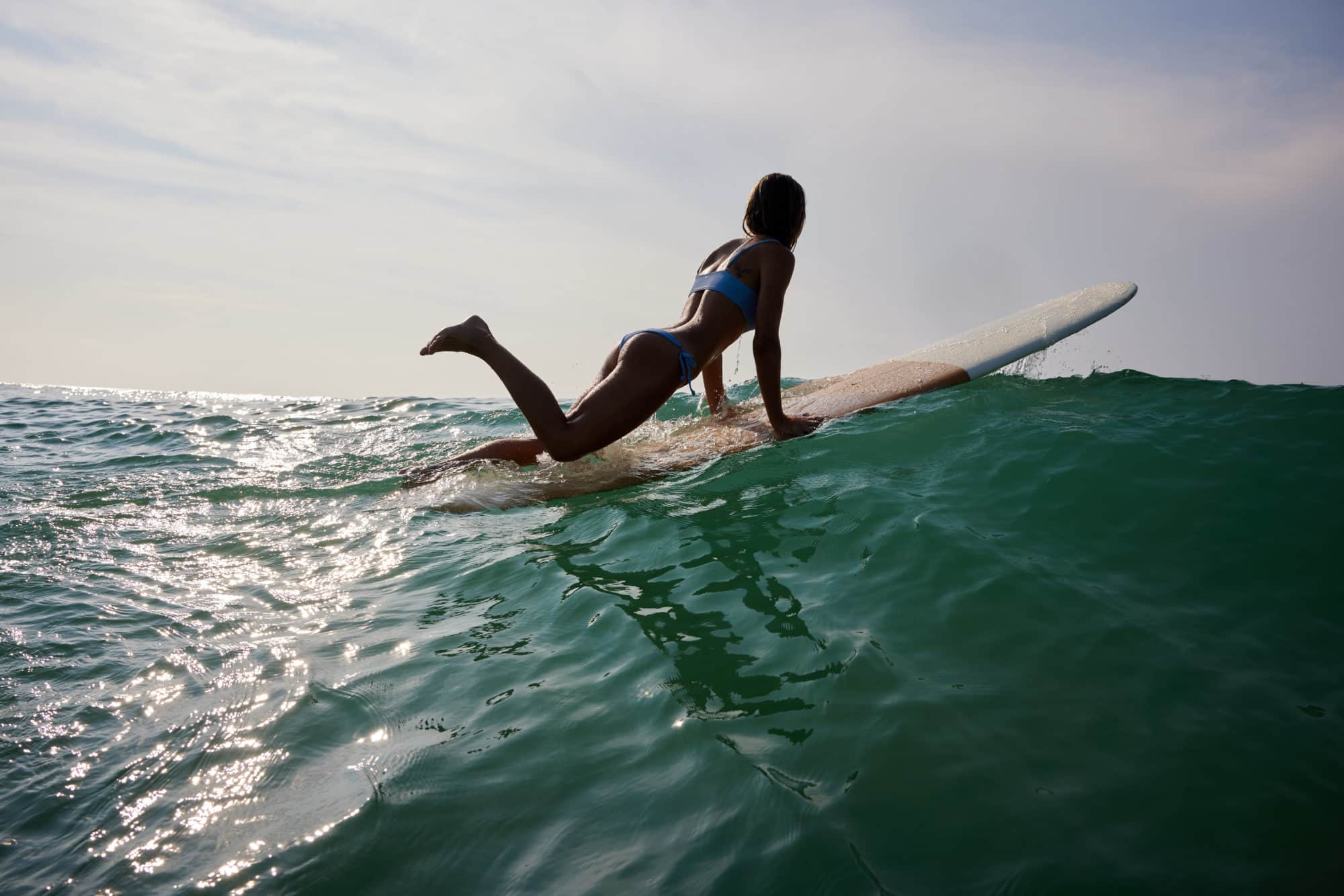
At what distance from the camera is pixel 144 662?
8.34 feet

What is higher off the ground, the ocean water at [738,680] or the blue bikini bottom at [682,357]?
the blue bikini bottom at [682,357]

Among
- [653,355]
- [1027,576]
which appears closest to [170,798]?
[1027,576]

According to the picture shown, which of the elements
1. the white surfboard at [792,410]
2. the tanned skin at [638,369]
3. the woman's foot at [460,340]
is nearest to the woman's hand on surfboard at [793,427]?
the tanned skin at [638,369]

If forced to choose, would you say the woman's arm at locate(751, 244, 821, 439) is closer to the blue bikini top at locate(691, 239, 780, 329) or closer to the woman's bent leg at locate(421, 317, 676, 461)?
the blue bikini top at locate(691, 239, 780, 329)

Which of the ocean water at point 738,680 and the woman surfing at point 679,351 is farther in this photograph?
the woman surfing at point 679,351

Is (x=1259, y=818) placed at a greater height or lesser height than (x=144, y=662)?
lesser

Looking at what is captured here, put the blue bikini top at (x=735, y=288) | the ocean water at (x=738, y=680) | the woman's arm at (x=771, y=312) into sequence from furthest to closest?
the blue bikini top at (x=735, y=288) < the woman's arm at (x=771, y=312) < the ocean water at (x=738, y=680)

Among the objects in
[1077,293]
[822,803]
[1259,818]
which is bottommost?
[1259,818]

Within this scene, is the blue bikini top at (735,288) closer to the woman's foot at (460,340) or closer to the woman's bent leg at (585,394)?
the woman's bent leg at (585,394)

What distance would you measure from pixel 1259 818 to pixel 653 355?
128 inches

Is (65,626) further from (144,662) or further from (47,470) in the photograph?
(47,470)

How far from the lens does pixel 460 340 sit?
13.2 feet

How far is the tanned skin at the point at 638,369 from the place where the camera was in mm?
4016

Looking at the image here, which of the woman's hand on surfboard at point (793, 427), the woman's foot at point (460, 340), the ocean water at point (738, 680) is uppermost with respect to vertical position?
the woman's foot at point (460, 340)
